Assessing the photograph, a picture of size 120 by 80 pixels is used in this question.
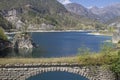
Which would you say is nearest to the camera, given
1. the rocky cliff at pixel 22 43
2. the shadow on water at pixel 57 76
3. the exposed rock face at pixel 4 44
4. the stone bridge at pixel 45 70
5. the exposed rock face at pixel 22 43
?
the stone bridge at pixel 45 70

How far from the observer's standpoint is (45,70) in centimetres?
5188

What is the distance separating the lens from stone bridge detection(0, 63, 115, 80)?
51469mm

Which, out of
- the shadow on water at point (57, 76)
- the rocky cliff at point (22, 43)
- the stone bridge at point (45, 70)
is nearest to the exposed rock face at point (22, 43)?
the rocky cliff at point (22, 43)

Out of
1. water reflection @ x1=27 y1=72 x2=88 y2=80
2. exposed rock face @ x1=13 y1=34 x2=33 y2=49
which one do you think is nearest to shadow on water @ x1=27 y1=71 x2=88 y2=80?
water reflection @ x1=27 y1=72 x2=88 y2=80

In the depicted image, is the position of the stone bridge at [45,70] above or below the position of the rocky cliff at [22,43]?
above

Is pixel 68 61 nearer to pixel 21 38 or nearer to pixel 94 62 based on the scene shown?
pixel 94 62

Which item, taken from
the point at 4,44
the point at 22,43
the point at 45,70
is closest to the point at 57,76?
the point at 45,70

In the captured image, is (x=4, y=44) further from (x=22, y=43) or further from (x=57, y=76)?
(x=57, y=76)

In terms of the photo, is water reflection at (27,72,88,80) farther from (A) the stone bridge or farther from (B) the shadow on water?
(A) the stone bridge

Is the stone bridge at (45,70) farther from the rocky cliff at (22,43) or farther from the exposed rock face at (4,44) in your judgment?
the rocky cliff at (22,43)

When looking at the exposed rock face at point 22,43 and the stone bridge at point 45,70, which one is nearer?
the stone bridge at point 45,70

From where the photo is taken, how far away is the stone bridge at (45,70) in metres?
51.5

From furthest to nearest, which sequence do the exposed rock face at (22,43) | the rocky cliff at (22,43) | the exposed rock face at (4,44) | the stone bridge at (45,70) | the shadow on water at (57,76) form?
the exposed rock face at (22,43)
the rocky cliff at (22,43)
the exposed rock face at (4,44)
the shadow on water at (57,76)
the stone bridge at (45,70)

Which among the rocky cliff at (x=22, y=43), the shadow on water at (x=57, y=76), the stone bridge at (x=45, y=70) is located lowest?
the rocky cliff at (x=22, y=43)
